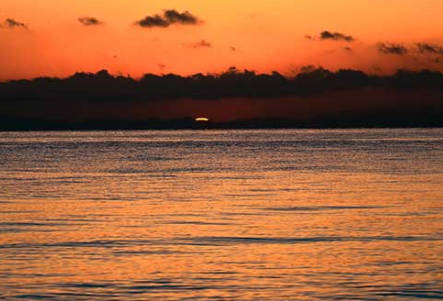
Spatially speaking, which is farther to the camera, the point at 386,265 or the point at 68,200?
the point at 68,200

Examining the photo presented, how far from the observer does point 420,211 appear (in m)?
41.3

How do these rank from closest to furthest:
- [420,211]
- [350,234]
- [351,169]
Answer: [350,234], [420,211], [351,169]

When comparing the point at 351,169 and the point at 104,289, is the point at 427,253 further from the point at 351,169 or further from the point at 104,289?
the point at 351,169

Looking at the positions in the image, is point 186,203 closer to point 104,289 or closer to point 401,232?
point 401,232

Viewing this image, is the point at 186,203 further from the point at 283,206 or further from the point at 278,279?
the point at 278,279

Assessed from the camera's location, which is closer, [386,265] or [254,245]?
[386,265]

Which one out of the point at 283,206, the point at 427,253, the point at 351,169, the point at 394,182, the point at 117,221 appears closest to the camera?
the point at 427,253

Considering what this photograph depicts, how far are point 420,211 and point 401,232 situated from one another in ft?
26.0

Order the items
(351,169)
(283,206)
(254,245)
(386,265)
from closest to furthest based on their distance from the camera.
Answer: (386,265) → (254,245) → (283,206) → (351,169)

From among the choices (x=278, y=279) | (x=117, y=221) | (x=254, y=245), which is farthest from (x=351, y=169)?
(x=278, y=279)

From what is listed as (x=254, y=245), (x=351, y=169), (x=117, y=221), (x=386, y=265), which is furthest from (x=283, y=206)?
(x=351, y=169)

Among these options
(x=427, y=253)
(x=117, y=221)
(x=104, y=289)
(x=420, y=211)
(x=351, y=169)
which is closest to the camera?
(x=104, y=289)

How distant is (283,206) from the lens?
44469 mm

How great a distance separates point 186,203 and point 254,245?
16.8m
